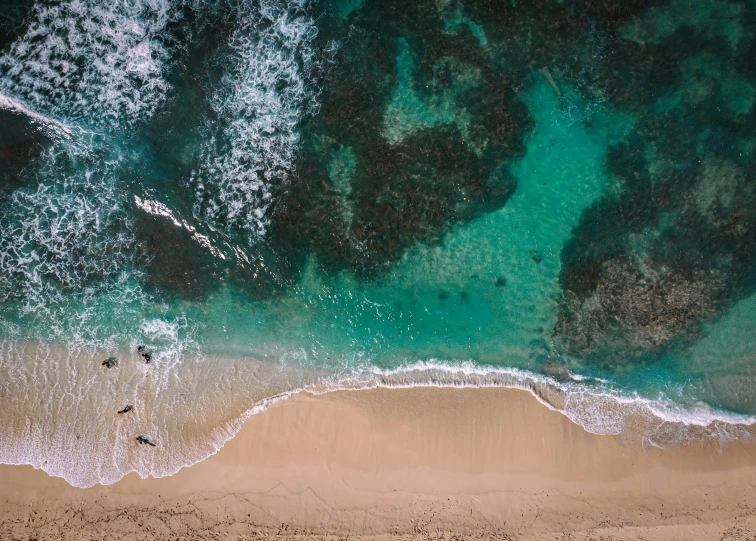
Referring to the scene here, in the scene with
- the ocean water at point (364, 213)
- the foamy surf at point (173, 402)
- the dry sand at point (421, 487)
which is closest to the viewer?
the dry sand at point (421, 487)

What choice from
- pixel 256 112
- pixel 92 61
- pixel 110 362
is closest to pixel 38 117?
pixel 92 61

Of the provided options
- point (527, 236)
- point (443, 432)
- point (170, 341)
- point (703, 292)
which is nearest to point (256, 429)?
point (170, 341)

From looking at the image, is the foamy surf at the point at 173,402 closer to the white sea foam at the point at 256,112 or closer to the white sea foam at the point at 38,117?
the white sea foam at the point at 256,112

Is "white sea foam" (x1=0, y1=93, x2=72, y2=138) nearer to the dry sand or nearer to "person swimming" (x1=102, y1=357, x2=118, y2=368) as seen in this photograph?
"person swimming" (x1=102, y1=357, x2=118, y2=368)

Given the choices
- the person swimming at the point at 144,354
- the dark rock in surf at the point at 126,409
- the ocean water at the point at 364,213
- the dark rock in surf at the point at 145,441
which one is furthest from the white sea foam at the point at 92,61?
the dark rock in surf at the point at 145,441

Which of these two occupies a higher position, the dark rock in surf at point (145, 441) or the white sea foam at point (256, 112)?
the white sea foam at point (256, 112)

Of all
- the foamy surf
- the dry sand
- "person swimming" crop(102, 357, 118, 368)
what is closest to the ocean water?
the foamy surf
